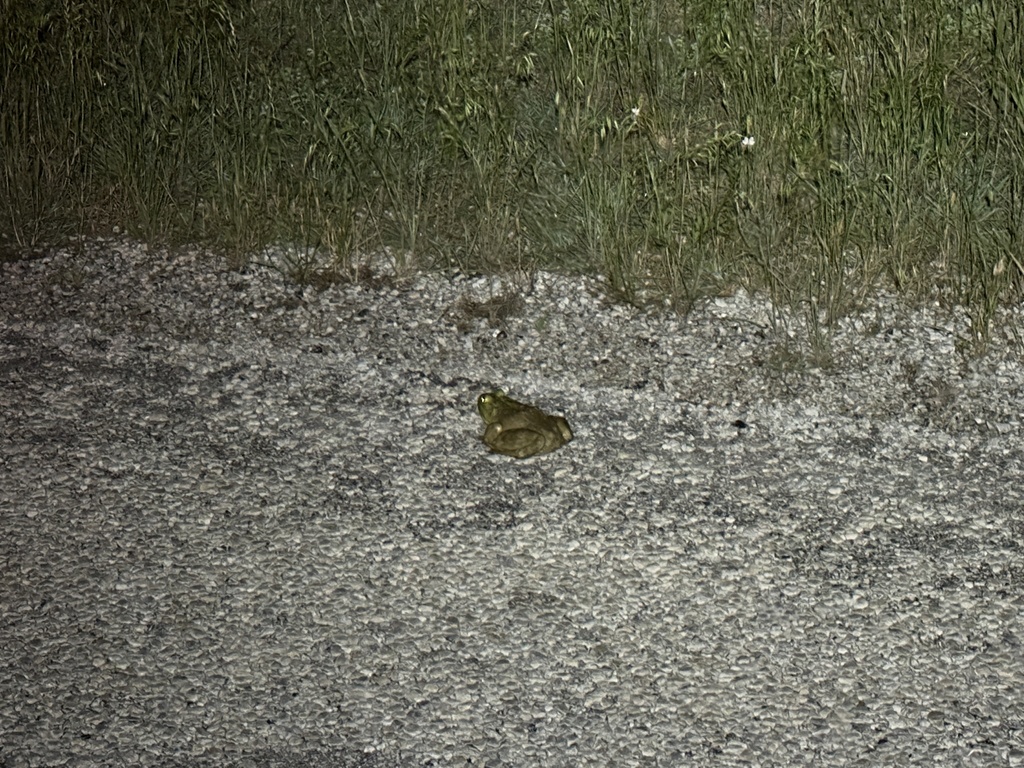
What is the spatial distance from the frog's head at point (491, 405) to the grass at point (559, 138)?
655 mm

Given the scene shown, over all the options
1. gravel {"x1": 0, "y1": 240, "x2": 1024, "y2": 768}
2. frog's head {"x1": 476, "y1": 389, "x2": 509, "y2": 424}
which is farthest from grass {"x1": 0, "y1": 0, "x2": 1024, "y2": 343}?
frog's head {"x1": 476, "y1": 389, "x2": 509, "y2": 424}

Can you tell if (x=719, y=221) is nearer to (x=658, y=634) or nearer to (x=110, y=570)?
(x=658, y=634)

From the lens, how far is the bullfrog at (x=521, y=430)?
3232 mm

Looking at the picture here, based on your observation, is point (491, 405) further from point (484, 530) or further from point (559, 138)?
point (559, 138)

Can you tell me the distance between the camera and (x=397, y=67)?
428 centimetres

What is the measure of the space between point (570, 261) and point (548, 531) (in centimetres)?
119

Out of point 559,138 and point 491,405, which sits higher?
point 559,138

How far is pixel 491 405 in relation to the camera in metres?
3.33

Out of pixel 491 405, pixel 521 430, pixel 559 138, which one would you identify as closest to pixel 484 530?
pixel 521 430

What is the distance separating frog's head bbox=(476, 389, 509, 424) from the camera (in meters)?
3.31

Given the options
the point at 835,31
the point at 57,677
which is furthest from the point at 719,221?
the point at 57,677

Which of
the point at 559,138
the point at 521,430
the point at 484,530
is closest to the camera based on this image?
the point at 484,530

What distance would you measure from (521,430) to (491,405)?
0.14 m

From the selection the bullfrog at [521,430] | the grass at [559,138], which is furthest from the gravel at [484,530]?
the grass at [559,138]
